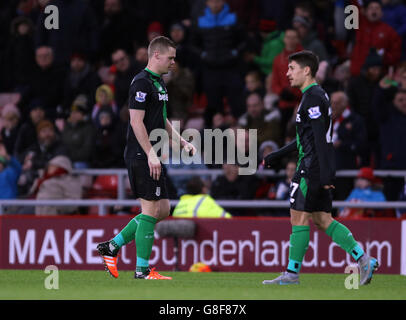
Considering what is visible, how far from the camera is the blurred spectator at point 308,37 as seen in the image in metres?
15.0

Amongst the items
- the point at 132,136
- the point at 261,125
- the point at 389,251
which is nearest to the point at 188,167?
the point at 261,125

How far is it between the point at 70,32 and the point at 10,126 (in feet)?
6.52

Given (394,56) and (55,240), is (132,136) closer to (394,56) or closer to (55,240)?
(55,240)

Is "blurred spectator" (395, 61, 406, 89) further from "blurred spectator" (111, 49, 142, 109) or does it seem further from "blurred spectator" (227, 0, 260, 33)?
"blurred spectator" (111, 49, 142, 109)

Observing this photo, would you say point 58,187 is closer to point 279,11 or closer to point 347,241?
point 279,11

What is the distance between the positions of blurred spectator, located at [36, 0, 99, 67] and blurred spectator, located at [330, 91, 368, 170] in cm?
472

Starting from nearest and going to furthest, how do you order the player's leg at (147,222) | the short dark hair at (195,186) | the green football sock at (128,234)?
the player's leg at (147,222) < the green football sock at (128,234) < the short dark hair at (195,186)

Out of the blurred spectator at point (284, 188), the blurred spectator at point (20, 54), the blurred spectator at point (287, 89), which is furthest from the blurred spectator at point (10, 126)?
the blurred spectator at point (284, 188)

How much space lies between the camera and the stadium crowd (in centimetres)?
1377

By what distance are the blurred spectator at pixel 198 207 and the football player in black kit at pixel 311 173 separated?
405 cm

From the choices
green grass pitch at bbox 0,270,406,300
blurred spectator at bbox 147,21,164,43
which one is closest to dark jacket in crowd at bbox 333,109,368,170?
green grass pitch at bbox 0,270,406,300

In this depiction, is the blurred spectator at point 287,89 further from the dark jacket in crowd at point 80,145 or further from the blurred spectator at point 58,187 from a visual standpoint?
the blurred spectator at point 58,187

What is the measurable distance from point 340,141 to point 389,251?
1.72 m

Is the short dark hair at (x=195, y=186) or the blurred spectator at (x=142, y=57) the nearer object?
the short dark hair at (x=195, y=186)
